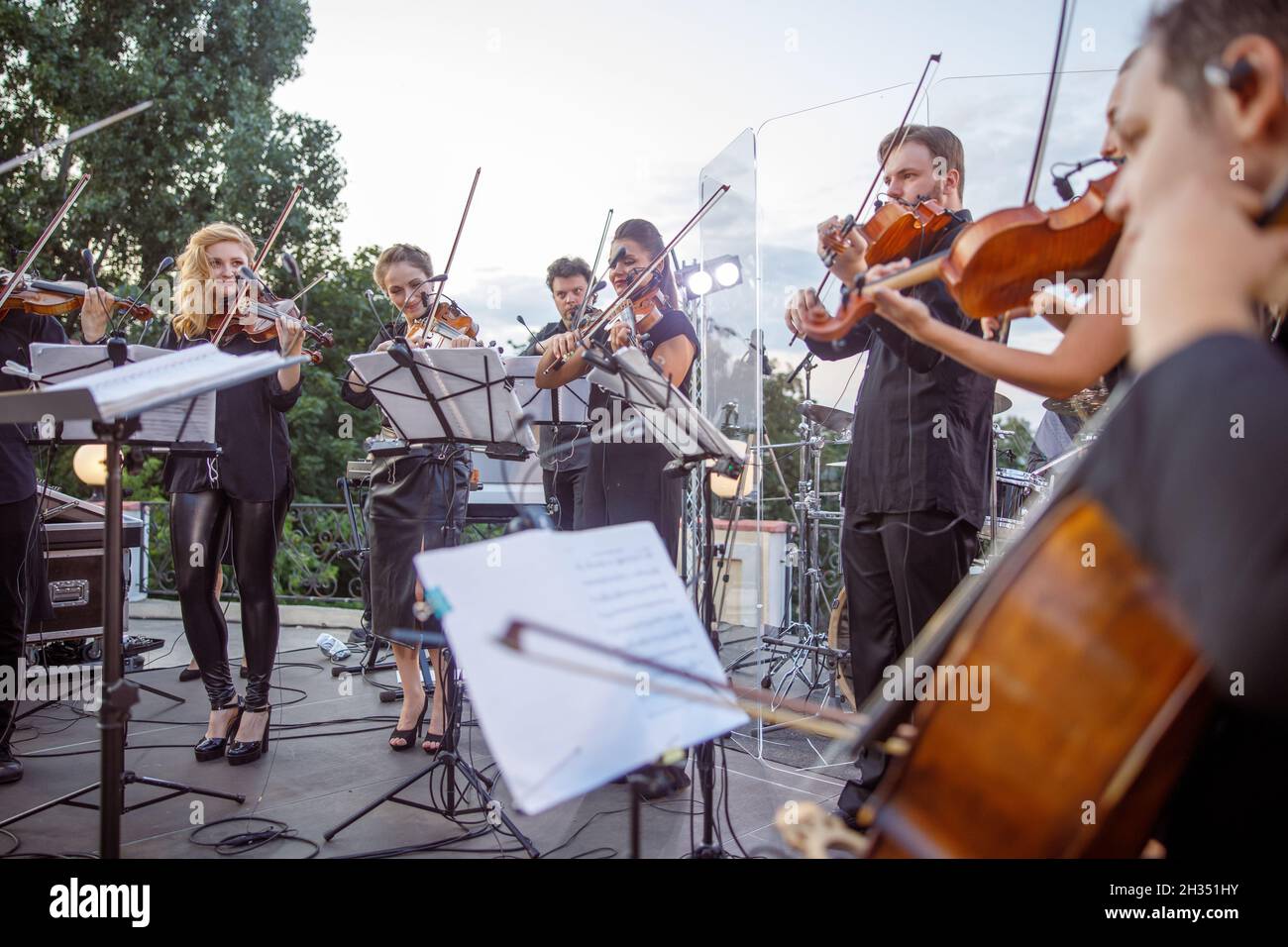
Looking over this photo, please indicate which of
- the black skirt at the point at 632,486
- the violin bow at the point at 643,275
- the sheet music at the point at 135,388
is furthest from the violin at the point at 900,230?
the sheet music at the point at 135,388

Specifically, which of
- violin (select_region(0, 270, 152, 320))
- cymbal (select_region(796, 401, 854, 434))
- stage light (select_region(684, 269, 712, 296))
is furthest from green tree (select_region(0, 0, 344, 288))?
cymbal (select_region(796, 401, 854, 434))

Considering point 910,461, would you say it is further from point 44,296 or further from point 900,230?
point 44,296

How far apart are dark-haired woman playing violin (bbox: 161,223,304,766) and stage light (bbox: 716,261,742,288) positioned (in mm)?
2346

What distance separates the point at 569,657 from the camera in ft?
3.50

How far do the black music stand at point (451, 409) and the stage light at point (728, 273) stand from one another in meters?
1.96

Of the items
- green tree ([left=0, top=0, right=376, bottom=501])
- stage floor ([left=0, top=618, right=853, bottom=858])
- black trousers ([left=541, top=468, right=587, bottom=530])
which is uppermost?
green tree ([left=0, top=0, right=376, bottom=501])

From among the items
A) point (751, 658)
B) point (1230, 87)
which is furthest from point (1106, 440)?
point (751, 658)

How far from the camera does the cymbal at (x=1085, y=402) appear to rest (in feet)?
10.4

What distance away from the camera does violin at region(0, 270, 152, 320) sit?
330 centimetres

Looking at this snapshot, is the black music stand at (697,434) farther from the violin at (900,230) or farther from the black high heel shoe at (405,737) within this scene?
the black high heel shoe at (405,737)

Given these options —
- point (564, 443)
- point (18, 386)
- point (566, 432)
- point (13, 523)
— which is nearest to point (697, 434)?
point (564, 443)

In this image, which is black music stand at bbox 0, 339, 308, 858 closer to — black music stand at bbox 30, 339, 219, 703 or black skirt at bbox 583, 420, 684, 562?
black music stand at bbox 30, 339, 219, 703
